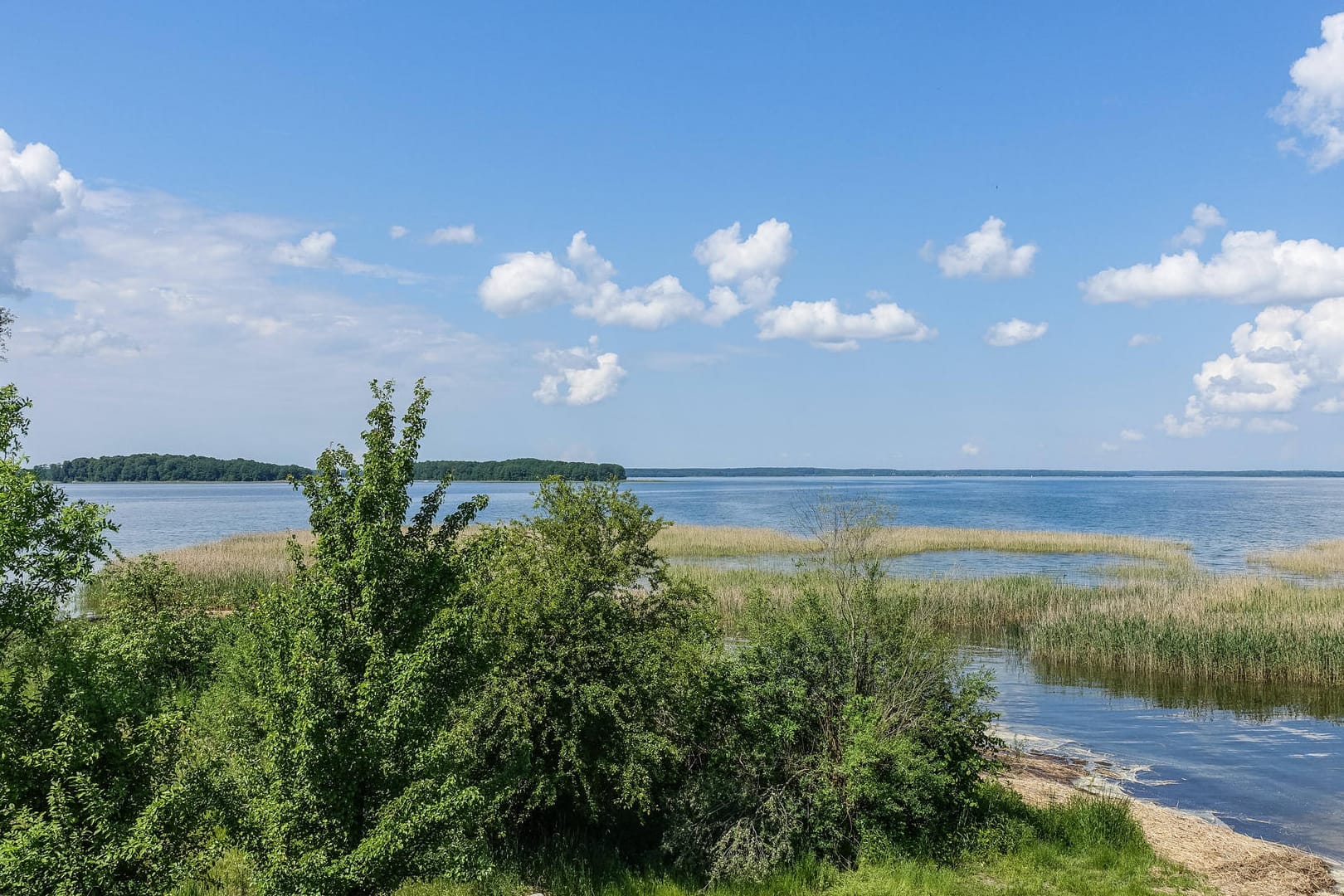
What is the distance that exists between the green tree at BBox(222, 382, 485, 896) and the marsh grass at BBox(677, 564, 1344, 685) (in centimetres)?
1216

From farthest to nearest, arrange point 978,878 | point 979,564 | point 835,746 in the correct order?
point 979,564 → point 835,746 → point 978,878

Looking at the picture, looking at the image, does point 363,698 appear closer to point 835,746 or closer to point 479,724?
point 479,724

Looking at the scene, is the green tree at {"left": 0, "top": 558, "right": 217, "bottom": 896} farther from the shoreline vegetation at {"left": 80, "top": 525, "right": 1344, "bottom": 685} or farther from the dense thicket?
the shoreline vegetation at {"left": 80, "top": 525, "right": 1344, "bottom": 685}

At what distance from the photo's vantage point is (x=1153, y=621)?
107ft

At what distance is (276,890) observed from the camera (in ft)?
29.3

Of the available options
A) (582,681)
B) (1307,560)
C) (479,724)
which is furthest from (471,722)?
(1307,560)

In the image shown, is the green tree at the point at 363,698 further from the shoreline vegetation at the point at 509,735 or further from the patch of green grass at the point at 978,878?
the patch of green grass at the point at 978,878

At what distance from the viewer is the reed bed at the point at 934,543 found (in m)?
58.9

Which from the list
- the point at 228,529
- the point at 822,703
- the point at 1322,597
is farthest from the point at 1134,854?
the point at 228,529

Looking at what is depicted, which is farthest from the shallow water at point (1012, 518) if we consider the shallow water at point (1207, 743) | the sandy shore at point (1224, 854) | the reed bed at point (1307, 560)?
the sandy shore at point (1224, 854)

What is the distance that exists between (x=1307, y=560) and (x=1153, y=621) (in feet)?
98.1

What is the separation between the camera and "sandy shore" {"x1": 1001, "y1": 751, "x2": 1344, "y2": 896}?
1379cm

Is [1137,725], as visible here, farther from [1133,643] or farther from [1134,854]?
[1134,854]

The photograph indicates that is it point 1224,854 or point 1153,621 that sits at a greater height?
point 1153,621
